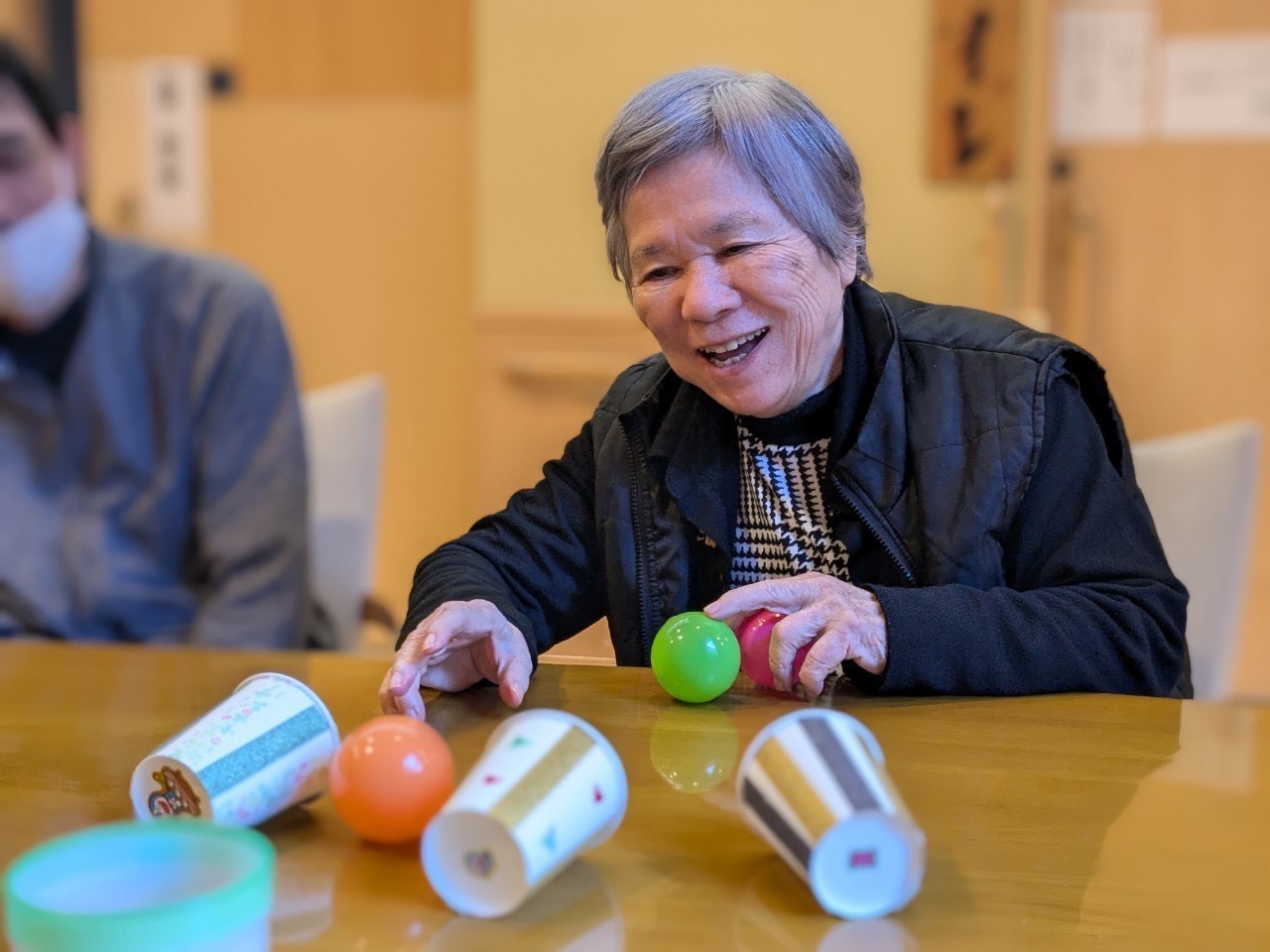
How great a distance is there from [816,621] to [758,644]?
5 centimetres

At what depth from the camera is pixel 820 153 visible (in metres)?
0.98

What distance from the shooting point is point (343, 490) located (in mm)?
2061

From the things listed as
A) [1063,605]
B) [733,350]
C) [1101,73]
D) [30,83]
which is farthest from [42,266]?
[1101,73]

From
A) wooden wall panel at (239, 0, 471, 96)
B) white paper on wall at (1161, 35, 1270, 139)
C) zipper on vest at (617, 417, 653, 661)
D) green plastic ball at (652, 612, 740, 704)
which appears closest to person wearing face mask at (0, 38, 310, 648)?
zipper on vest at (617, 417, 653, 661)

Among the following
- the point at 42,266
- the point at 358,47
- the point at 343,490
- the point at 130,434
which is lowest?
the point at 343,490

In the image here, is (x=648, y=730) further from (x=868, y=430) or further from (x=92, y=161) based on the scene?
(x=92, y=161)

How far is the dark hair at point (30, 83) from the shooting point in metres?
1.88

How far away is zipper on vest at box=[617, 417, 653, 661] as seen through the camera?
1.04 m

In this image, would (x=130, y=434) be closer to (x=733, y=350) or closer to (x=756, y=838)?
(x=733, y=350)

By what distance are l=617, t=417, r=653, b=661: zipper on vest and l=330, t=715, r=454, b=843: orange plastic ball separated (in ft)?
1.05

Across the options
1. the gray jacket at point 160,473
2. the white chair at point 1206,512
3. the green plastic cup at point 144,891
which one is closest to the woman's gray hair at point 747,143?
the green plastic cup at point 144,891

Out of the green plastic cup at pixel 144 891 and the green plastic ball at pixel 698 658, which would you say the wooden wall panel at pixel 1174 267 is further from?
the green plastic cup at pixel 144 891

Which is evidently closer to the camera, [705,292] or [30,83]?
[705,292]

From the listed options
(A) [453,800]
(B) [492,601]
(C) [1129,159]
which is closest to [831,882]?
(A) [453,800]
